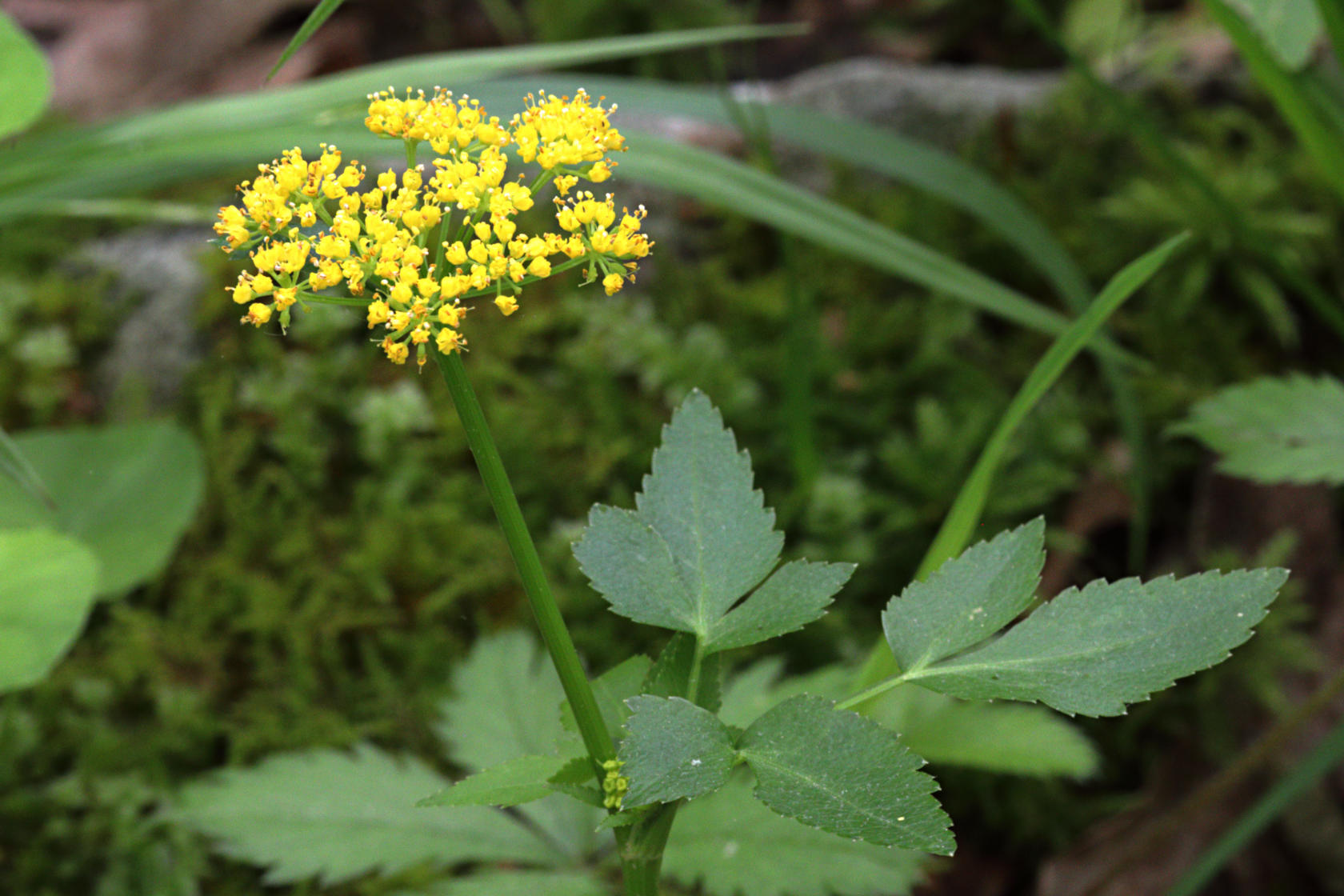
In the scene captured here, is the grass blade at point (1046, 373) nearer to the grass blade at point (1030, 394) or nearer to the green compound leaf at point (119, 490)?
Result: the grass blade at point (1030, 394)

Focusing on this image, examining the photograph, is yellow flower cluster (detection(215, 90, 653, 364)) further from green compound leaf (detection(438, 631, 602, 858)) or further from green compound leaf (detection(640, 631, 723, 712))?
green compound leaf (detection(438, 631, 602, 858))

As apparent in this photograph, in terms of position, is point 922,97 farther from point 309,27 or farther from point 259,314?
point 259,314

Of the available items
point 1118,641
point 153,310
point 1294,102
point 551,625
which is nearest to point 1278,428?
point 1294,102

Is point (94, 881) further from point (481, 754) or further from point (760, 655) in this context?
point (760, 655)

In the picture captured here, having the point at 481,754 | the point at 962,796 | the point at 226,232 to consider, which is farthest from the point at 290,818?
the point at 962,796

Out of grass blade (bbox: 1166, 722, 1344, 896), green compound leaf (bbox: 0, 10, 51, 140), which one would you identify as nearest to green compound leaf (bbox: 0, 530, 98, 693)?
green compound leaf (bbox: 0, 10, 51, 140)
